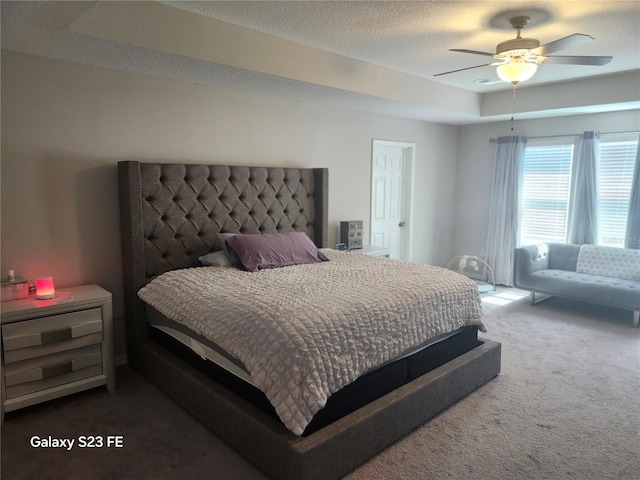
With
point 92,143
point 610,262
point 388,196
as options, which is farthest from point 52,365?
point 610,262

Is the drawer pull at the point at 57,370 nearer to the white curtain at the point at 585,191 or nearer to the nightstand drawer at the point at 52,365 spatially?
the nightstand drawer at the point at 52,365

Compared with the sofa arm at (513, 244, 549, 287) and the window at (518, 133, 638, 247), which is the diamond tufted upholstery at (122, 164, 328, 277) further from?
the window at (518, 133, 638, 247)

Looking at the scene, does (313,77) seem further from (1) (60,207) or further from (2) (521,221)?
(2) (521,221)

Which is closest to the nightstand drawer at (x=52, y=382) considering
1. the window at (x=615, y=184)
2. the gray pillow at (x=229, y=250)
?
the gray pillow at (x=229, y=250)

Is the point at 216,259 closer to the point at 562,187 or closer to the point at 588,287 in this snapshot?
the point at 588,287

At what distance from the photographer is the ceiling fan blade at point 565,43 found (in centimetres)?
Result: 249

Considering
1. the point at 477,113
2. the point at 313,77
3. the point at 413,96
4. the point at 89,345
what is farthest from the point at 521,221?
the point at 89,345

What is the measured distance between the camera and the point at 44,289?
274cm

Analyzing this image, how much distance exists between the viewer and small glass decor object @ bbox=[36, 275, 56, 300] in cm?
273

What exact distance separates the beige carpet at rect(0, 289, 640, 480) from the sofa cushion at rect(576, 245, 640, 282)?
1559 mm

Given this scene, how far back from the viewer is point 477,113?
17.7 ft

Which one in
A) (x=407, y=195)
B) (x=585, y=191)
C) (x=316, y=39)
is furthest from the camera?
(x=407, y=195)

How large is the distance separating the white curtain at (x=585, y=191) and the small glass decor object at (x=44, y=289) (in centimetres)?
555

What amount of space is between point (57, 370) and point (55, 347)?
0.48 ft
